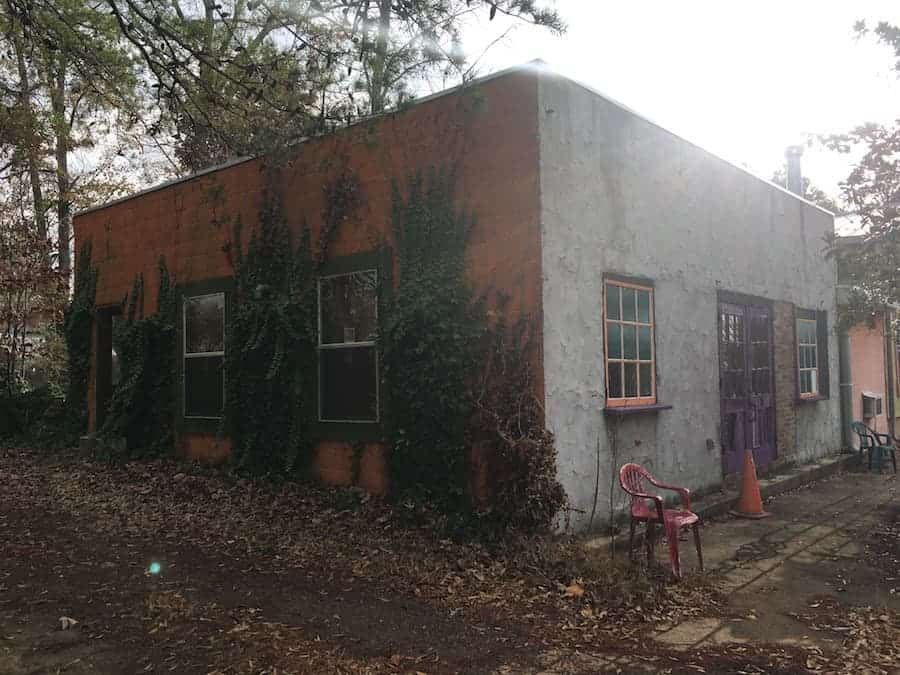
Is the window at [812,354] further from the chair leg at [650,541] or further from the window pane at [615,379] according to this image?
the chair leg at [650,541]

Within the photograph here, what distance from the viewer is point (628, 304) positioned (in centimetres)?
798

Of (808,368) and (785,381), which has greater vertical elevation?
(808,368)

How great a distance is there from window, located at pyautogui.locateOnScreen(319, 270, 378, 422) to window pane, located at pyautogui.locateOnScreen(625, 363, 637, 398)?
2.78 m

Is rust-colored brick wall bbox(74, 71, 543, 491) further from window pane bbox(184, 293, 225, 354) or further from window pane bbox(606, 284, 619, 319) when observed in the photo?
window pane bbox(606, 284, 619, 319)

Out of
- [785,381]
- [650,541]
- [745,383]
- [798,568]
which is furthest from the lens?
[785,381]

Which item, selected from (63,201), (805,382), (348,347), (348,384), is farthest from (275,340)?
(63,201)

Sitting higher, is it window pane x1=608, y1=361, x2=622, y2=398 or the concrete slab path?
window pane x1=608, y1=361, x2=622, y2=398

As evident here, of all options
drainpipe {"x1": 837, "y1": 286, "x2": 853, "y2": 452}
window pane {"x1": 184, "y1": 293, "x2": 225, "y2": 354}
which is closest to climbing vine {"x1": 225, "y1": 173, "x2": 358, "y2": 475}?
window pane {"x1": 184, "y1": 293, "x2": 225, "y2": 354}

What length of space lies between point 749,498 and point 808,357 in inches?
202

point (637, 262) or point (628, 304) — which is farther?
point (637, 262)

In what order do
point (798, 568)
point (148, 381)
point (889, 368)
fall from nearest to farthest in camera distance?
point (798, 568)
point (148, 381)
point (889, 368)

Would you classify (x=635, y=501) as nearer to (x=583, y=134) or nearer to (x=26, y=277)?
(x=583, y=134)

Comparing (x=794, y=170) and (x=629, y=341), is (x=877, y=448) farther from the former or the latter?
(x=629, y=341)

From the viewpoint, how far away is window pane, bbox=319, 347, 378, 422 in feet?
26.9
